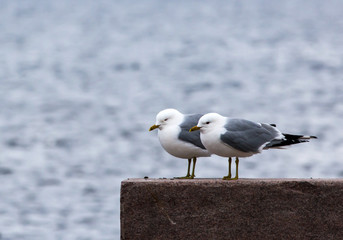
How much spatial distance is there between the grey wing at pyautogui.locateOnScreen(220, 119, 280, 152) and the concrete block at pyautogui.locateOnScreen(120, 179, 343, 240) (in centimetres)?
41

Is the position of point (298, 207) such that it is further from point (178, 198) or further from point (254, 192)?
point (178, 198)

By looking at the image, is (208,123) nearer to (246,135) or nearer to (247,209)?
(246,135)

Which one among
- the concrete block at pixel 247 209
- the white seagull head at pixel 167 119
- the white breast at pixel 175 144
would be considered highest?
the white seagull head at pixel 167 119

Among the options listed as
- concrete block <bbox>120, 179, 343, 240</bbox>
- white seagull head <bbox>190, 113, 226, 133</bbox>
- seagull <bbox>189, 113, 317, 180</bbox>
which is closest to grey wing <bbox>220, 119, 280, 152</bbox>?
seagull <bbox>189, 113, 317, 180</bbox>

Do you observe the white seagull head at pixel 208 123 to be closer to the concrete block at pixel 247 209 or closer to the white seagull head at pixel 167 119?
the white seagull head at pixel 167 119

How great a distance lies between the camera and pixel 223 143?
5.29 metres

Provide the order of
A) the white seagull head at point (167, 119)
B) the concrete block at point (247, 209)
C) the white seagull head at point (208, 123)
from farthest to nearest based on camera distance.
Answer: the white seagull head at point (167, 119) < the concrete block at point (247, 209) < the white seagull head at point (208, 123)

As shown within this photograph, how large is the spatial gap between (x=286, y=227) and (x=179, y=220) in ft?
3.44

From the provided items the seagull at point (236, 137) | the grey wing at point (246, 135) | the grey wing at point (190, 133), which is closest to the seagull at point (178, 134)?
the grey wing at point (190, 133)

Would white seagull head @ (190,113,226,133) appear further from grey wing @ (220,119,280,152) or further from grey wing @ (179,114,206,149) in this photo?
grey wing @ (179,114,206,149)

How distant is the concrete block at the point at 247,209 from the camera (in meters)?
5.58

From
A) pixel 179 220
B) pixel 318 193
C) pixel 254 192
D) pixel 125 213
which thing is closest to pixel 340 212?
pixel 318 193

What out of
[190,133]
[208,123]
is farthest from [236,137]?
[190,133]

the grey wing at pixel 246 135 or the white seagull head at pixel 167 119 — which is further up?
the white seagull head at pixel 167 119
